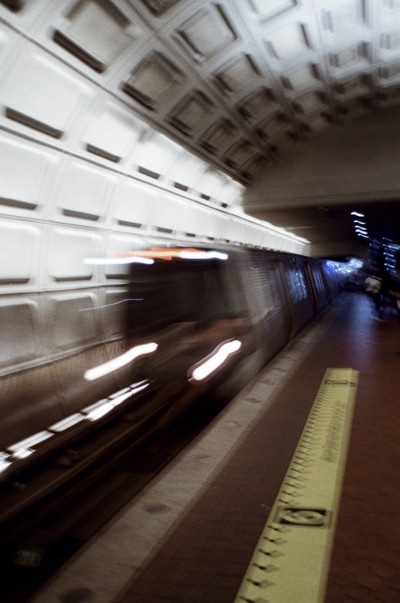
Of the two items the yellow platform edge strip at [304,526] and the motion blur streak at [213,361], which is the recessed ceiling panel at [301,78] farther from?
the yellow platform edge strip at [304,526]

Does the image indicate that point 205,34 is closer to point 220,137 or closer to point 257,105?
point 257,105

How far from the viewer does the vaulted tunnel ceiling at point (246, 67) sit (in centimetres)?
614

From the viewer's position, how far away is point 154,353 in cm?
643

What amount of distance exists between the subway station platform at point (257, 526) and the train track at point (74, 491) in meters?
0.56

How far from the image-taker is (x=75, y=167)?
7.46 meters

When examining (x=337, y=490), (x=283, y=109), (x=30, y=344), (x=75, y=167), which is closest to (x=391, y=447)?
(x=337, y=490)

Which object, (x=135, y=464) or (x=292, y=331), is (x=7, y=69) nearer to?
(x=135, y=464)

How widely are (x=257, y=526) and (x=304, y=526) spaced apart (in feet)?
1.04

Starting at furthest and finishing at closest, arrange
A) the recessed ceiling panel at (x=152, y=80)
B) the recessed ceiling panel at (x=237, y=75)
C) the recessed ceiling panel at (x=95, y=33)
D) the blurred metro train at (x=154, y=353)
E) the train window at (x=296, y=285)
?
the train window at (x=296, y=285)
the recessed ceiling panel at (x=237, y=75)
the recessed ceiling panel at (x=152, y=80)
the blurred metro train at (x=154, y=353)
the recessed ceiling panel at (x=95, y=33)

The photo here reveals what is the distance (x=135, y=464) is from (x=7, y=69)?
4.63 m

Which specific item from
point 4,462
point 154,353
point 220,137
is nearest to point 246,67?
point 220,137

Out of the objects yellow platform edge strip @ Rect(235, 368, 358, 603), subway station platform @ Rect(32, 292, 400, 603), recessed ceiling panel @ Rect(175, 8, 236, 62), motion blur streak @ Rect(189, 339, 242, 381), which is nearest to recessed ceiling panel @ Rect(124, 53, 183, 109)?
recessed ceiling panel @ Rect(175, 8, 236, 62)

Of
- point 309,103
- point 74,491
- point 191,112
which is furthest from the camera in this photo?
point 309,103

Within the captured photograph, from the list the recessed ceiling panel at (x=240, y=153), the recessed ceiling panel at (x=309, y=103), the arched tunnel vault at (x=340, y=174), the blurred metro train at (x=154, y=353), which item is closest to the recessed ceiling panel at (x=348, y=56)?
the recessed ceiling panel at (x=309, y=103)
